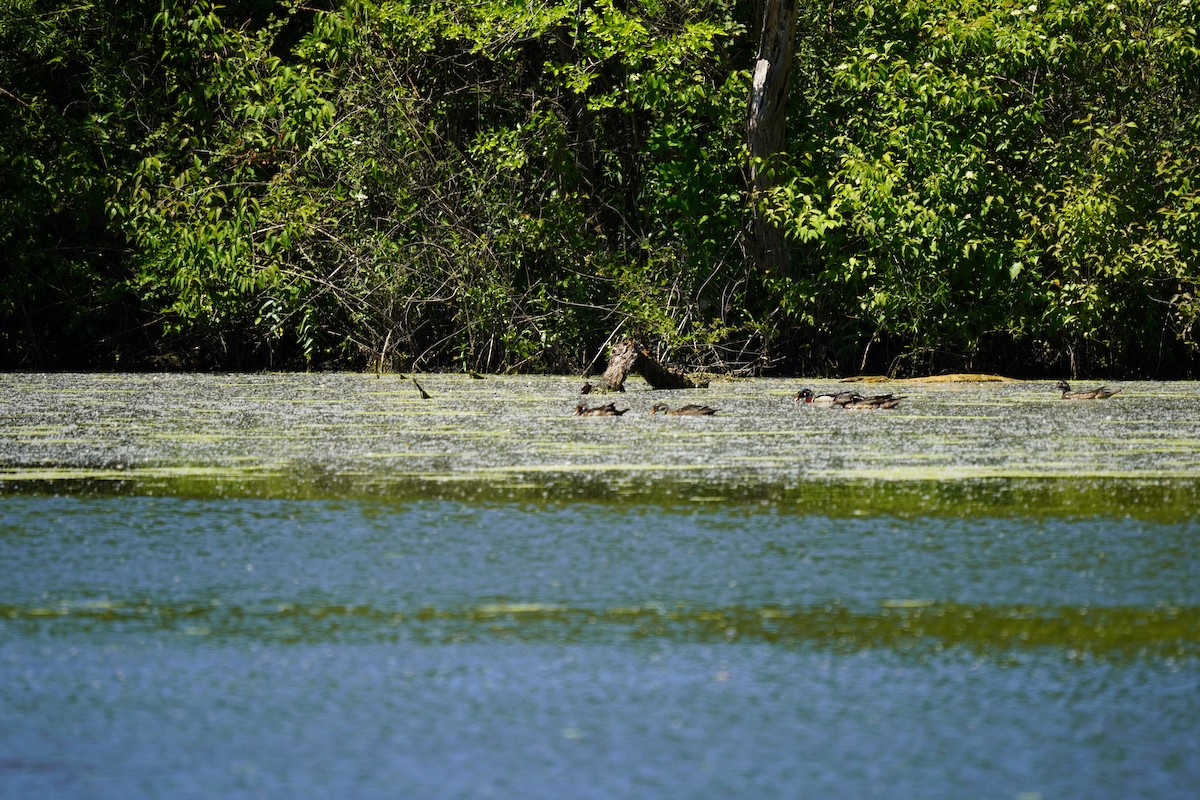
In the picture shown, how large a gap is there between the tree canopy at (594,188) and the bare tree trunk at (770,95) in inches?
5.8

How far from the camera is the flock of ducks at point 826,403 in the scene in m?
9.43

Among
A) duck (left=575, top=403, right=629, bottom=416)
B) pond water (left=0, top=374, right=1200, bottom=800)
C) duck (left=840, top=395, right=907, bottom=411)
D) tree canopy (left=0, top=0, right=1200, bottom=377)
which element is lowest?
pond water (left=0, top=374, right=1200, bottom=800)

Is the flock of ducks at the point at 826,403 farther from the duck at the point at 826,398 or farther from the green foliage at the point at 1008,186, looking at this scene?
the green foliage at the point at 1008,186

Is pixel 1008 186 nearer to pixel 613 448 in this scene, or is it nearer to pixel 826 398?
pixel 826 398

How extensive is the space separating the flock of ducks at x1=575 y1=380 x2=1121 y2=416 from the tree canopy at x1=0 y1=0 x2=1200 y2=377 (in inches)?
105

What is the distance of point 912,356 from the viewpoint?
14125 mm

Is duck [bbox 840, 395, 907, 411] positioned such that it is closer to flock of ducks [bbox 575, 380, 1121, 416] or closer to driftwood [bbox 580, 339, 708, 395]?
flock of ducks [bbox 575, 380, 1121, 416]

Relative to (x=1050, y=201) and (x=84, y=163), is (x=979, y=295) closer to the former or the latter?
(x=1050, y=201)

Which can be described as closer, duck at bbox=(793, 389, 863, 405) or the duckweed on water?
the duckweed on water

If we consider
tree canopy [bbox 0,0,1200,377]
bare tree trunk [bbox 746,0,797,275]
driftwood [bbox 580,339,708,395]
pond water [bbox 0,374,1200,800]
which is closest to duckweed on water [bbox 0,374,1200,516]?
pond water [bbox 0,374,1200,800]

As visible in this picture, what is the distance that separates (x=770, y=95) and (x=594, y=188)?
2.17 metres

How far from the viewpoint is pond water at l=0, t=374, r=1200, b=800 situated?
2.68 metres

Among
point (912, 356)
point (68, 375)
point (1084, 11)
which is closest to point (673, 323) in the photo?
point (912, 356)

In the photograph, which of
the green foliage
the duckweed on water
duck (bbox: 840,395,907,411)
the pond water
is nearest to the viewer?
the pond water
